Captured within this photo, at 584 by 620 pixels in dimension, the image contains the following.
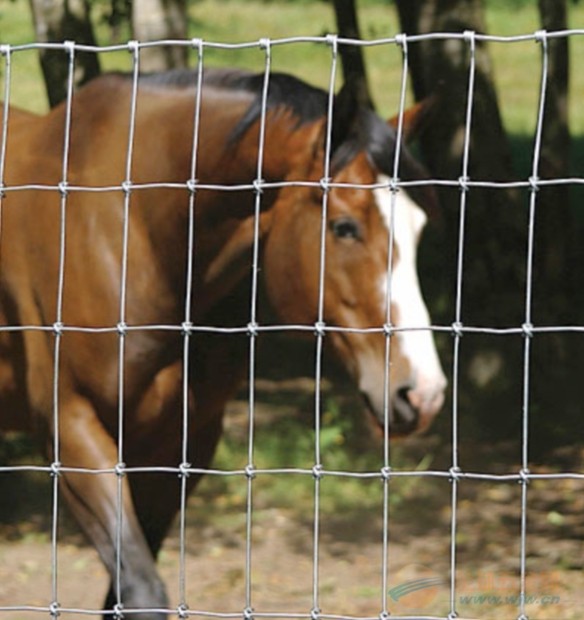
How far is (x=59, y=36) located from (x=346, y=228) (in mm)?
3752

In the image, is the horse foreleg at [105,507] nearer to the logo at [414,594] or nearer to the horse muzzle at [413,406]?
the horse muzzle at [413,406]

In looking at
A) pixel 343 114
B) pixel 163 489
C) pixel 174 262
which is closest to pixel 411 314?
pixel 343 114

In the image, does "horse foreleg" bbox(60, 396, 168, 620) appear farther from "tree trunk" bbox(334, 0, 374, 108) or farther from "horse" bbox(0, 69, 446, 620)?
"tree trunk" bbox(334, 0, 374, 108)

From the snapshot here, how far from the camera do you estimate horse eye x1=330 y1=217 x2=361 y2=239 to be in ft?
12.9

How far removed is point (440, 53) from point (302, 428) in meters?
1.94

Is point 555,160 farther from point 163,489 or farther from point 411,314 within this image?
point 411,314

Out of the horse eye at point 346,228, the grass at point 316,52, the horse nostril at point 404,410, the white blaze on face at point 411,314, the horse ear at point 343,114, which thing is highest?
the grass at point 316,52

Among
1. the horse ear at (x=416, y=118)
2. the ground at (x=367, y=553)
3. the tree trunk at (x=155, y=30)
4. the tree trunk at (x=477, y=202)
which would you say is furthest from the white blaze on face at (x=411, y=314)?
the tree trunk at (x=477, y=202)

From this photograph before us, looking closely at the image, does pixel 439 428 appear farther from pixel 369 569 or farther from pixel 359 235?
pixel 359 235

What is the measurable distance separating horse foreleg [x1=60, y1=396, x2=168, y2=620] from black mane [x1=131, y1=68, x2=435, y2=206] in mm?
830

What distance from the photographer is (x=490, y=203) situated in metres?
7.63

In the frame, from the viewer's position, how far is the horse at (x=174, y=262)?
3.91 meters

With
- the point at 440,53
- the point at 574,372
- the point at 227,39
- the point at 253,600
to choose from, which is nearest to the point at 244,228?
the point at 253,600

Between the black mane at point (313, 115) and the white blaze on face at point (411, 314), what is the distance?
134 millimetres
